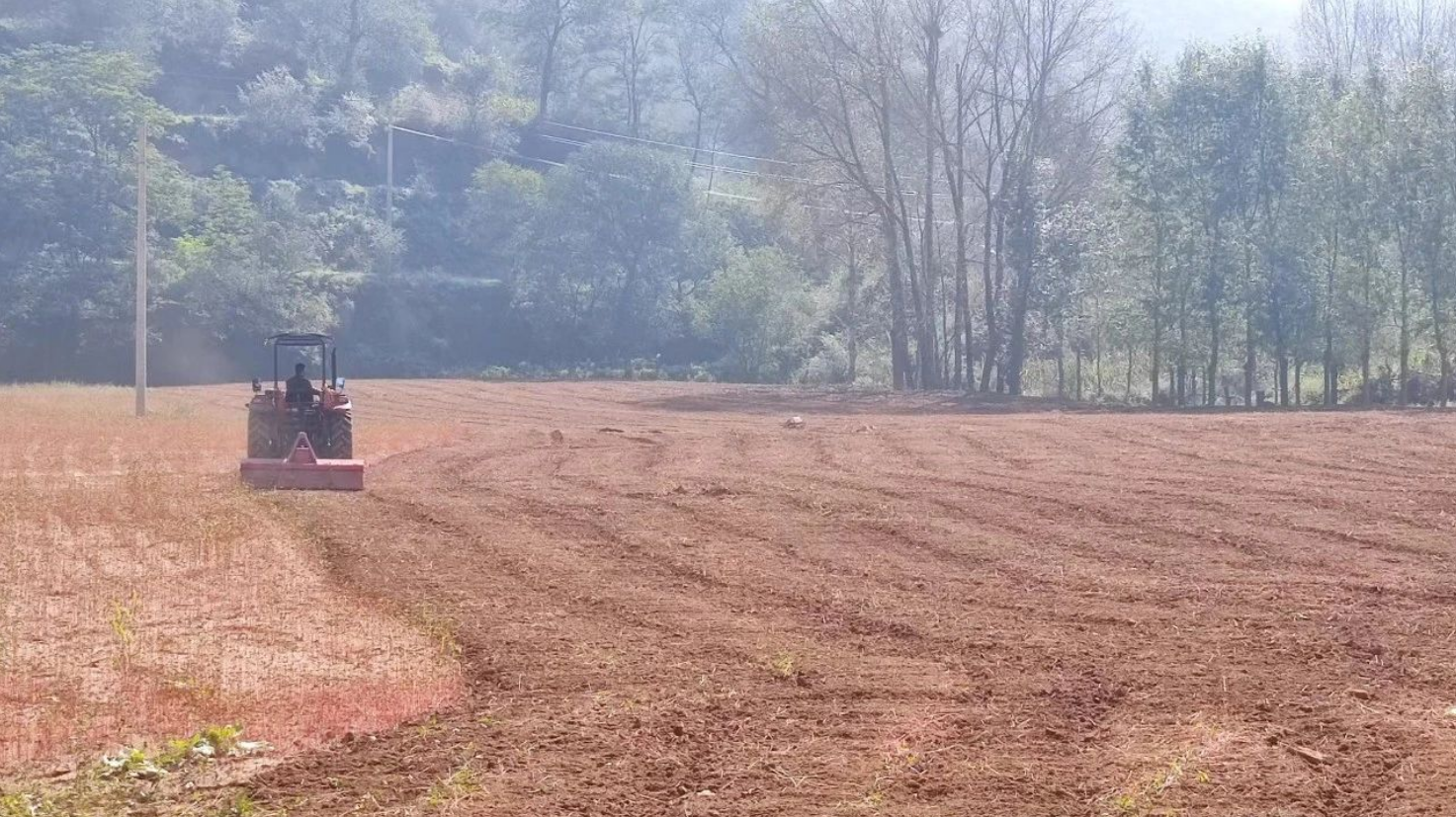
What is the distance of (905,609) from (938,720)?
9.51ft

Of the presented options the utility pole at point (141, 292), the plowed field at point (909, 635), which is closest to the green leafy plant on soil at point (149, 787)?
the plowed field at point (909, 635)

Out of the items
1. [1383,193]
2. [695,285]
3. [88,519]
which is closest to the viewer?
[88,519]

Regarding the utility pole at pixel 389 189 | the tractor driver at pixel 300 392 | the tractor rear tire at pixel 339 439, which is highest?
the utility pole at pixel 389 189

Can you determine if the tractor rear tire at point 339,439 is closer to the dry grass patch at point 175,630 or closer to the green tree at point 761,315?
the dry grass patch at point 175,630

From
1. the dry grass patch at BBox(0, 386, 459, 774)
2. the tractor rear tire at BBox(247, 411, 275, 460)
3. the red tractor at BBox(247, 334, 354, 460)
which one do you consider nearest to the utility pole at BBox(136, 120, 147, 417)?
the red tractor at BBox(247, 334, 354, 460)

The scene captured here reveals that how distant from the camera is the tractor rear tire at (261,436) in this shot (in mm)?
20062

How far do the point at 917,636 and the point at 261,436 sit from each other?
1303cm

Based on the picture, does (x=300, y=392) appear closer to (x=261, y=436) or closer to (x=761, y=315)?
(x=261, y=436)

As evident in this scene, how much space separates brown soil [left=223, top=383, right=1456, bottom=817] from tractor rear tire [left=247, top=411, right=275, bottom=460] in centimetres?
210

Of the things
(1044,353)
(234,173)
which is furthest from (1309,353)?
(234,173)

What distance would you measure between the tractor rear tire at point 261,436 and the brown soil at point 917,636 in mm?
2096

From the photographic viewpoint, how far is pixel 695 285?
6456 cm

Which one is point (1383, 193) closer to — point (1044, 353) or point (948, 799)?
point (1044, 353)

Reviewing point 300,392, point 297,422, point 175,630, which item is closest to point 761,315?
point 300,392
